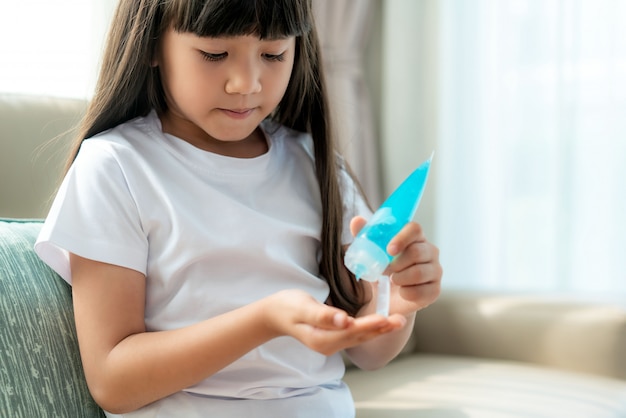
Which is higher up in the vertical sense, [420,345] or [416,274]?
[416,274]

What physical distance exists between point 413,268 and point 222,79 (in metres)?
0.34

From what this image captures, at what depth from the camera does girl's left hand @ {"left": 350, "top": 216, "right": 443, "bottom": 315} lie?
862 mm

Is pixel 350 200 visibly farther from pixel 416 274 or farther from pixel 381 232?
pixel 381 232

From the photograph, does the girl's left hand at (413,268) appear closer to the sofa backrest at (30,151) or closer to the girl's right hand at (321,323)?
the girl's right hand at (321,323)

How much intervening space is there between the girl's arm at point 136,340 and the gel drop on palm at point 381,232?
4.2 inches

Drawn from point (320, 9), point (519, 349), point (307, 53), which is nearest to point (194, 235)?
point (307, 53)

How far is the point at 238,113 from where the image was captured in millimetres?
1082

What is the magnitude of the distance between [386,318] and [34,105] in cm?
91

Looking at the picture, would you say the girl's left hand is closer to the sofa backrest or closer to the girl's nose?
the girl's nose

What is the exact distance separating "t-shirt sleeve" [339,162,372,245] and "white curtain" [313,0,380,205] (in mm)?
1351

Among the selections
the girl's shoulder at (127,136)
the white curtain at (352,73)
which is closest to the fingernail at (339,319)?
the girl's shoulder at (127,136)

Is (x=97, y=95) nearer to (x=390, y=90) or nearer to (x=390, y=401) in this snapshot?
(x=390, y=401)

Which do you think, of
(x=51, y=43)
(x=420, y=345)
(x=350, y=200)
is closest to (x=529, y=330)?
(x=420, y=345)

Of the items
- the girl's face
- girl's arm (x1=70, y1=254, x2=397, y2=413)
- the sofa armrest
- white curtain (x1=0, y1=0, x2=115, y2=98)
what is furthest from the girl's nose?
the sofa armrest
